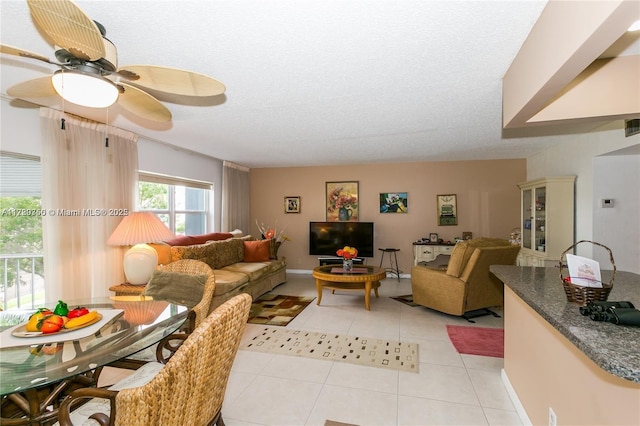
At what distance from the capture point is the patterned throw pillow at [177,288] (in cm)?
234

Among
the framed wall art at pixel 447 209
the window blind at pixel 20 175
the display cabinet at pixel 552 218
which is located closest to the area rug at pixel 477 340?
the display cabinet at pixel 552 218

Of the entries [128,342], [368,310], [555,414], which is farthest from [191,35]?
[368,310]

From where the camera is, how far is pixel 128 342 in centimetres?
157

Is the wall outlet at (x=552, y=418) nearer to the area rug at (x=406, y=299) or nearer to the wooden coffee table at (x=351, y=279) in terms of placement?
the wooden coffee table at (x=351, y=279)

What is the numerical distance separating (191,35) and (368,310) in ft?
12.1

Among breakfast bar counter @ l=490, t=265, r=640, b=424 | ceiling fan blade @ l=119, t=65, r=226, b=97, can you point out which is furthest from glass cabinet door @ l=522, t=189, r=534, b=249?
ceiling fan blade @ l=119, t=65, r=226, b=97

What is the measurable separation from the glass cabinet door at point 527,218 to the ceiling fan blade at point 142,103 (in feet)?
16.9

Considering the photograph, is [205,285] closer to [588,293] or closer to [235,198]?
[588,293]

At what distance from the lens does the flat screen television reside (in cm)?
603

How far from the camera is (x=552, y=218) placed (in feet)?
13.4

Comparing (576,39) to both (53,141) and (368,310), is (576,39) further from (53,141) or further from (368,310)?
(53,141)

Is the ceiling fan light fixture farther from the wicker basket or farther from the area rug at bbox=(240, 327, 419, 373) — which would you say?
the area rug at bbox=(240, 327, 419, 373)

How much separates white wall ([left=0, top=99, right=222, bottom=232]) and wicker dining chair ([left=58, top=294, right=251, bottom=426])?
2.79m

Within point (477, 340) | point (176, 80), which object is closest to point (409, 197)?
point (477, 340)
